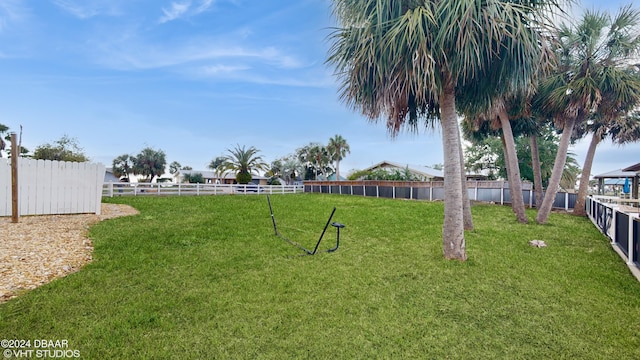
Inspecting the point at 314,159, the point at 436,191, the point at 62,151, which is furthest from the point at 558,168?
the point at 62,151

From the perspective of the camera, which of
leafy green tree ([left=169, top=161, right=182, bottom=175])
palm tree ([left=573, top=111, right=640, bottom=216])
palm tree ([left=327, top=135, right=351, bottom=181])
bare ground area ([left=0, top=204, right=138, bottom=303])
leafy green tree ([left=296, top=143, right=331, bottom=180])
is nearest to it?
bare ground area ([left=0, top=204, right=138, bottom=303])

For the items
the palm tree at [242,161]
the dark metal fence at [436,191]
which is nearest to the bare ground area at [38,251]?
the dark metal fence at [436,191]

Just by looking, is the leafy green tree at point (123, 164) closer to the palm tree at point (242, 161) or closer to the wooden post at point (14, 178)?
the palm tree at point (242, 161)

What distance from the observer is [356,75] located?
189 inches

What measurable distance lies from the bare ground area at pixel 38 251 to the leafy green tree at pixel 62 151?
26.7 meters

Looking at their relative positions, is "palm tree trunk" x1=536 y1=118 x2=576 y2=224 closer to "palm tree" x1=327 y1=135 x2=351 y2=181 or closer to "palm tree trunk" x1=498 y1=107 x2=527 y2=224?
"palm tree trunk" x1=498 y1=107 x2=527 y2=224

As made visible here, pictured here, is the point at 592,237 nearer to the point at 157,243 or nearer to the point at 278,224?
the point at 278,224

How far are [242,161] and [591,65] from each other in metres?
23.1

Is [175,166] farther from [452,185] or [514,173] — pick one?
[452,185]

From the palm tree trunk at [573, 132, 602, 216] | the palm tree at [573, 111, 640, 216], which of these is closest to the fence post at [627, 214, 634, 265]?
the palm tree at [573, 111, 640, 216]

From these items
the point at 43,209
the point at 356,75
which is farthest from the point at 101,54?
the point at 356,75

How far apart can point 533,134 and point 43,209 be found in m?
16.4

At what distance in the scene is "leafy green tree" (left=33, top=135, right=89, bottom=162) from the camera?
87.2 ft

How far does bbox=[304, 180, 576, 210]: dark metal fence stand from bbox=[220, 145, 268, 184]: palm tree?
30.4 ft
